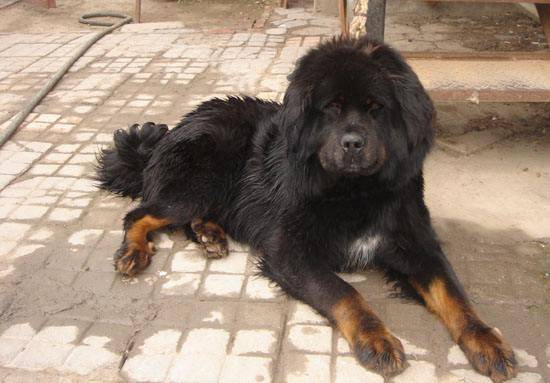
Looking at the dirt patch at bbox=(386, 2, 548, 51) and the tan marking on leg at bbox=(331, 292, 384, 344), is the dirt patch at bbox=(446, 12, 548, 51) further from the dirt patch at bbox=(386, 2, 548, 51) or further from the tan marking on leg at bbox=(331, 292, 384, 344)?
the tan marking on leg at bbox=(331, 292, 384, 344)

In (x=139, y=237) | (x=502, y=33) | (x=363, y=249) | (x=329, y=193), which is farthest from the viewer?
(x=502, y=33)

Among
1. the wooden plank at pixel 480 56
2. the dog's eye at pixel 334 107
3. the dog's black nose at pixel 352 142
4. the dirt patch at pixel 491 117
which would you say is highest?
the dog's eye at pixel 334 107

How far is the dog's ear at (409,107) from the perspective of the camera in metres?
2.83

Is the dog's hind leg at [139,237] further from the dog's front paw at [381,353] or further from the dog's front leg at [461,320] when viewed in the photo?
the dog's front leg at [461,320]

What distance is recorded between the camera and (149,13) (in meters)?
9.23

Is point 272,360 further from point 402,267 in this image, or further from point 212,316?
point 402,267

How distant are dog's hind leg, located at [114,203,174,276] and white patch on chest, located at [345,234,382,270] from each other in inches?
43.7

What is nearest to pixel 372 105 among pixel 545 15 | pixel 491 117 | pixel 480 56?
pixel 480 56

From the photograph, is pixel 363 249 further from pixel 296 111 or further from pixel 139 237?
pixel 139 237

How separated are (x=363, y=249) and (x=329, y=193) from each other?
1.17ft

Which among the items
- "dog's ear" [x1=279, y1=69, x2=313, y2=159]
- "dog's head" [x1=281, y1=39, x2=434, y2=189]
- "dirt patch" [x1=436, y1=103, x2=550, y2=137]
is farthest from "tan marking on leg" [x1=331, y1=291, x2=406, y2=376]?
"dirt patch" [x1=436, y1=103, x2=550, y2=137]

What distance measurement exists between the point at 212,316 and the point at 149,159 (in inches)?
52.7

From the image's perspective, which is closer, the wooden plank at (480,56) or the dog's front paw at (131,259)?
the dog's front paw at (131,259)

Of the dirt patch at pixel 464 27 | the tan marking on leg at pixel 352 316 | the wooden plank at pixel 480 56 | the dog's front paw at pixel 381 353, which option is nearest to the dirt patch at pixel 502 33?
the dirt patch at pixel 464 27
